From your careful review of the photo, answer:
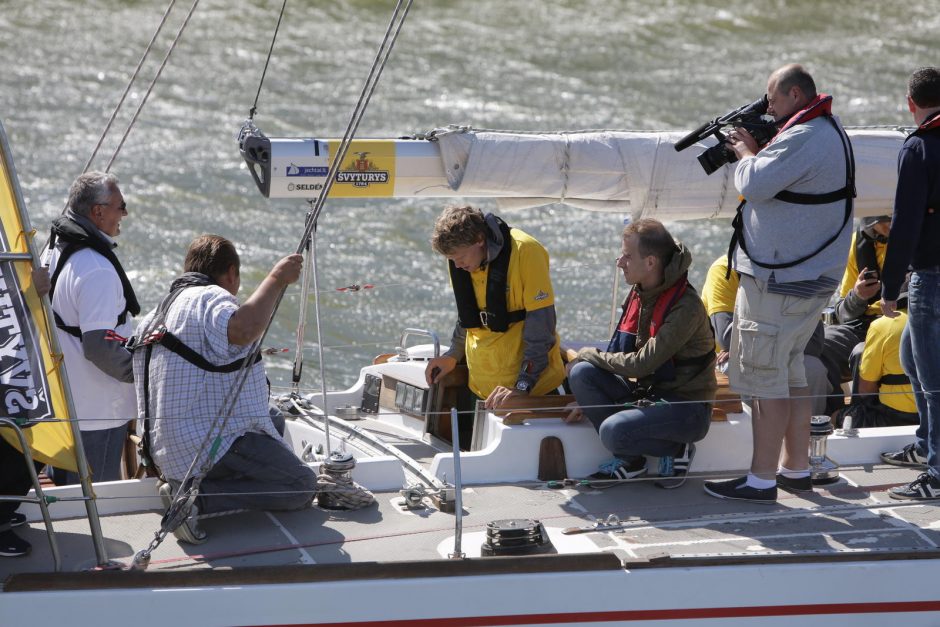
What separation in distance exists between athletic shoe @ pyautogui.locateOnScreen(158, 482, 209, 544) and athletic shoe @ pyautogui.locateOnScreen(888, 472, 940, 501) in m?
2.18

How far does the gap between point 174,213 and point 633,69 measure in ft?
22.9

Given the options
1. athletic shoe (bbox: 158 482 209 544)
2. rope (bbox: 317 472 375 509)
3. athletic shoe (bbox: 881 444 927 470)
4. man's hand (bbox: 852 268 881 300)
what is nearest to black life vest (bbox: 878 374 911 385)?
athletic shoe (bbox: 881 444 927 470)

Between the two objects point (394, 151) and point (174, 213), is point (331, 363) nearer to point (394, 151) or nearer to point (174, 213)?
point (174, 213)

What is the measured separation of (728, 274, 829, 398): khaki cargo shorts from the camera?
3785 mm

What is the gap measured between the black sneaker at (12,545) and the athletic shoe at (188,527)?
0.40 m

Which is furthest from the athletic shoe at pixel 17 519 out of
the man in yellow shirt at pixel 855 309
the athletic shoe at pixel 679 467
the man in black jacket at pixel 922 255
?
the man in yellow shirt at pixel 855 309

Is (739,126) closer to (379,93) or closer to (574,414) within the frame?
(574,414)

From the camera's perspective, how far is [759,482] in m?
3.99

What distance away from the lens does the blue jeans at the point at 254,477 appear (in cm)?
369

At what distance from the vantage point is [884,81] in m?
16.3

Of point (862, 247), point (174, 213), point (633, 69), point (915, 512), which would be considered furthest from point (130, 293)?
point (633, 69)

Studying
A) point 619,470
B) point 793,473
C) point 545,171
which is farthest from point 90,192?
point 793,473

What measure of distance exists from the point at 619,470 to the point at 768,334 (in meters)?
0.70

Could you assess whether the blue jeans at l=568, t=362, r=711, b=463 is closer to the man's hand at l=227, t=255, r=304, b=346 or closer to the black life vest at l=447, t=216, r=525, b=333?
the black life vest at l=447, t=216, r=525, b=333
